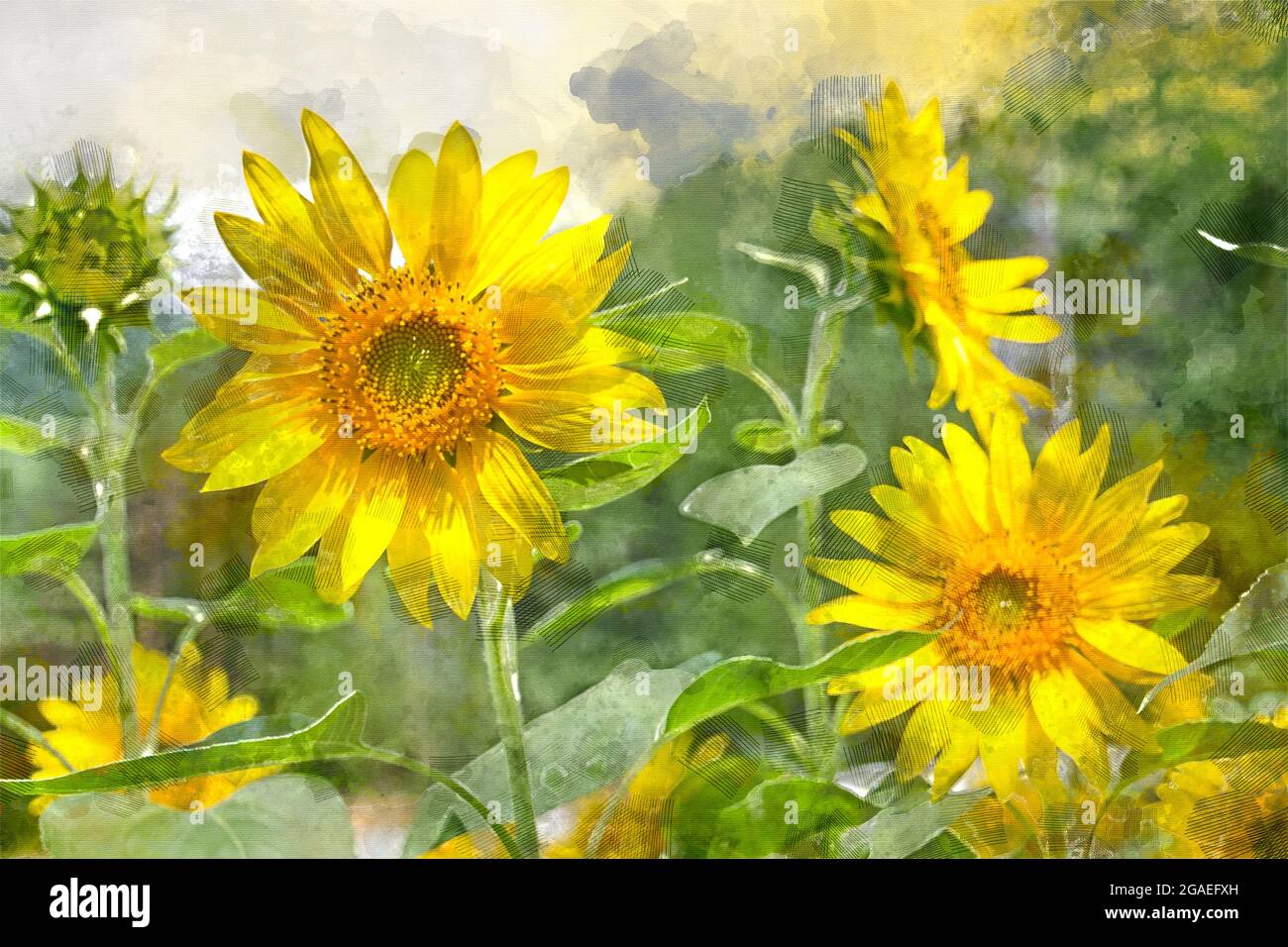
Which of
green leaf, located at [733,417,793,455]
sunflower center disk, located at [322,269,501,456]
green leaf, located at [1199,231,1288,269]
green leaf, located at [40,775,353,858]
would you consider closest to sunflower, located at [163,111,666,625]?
sunflower center disk, located at [322,269,501,456]

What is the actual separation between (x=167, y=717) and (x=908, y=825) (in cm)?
91

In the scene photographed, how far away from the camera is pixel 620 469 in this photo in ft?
4.18

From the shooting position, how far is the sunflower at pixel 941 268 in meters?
1.26

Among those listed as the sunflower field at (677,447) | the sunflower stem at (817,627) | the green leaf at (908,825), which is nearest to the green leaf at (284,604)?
the sunflower field at (677,447)

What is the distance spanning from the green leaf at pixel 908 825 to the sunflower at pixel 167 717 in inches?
28.9

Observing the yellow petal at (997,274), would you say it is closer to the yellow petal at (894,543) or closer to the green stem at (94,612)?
the yellow petal at (894,543)

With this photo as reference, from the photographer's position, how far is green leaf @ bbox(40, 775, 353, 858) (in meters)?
1.27

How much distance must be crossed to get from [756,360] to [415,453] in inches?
16.9

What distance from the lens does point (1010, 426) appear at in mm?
1268

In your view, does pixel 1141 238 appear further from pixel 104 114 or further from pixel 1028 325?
pixel 104 114

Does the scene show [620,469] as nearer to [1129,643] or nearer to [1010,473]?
[1010,473]

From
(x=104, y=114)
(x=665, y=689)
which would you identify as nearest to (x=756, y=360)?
(x=665, y=689)

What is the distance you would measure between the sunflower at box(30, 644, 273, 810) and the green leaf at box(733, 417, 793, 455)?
2.22 ft

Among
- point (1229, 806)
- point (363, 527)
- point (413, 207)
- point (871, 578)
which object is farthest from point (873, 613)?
point (413, 207)
